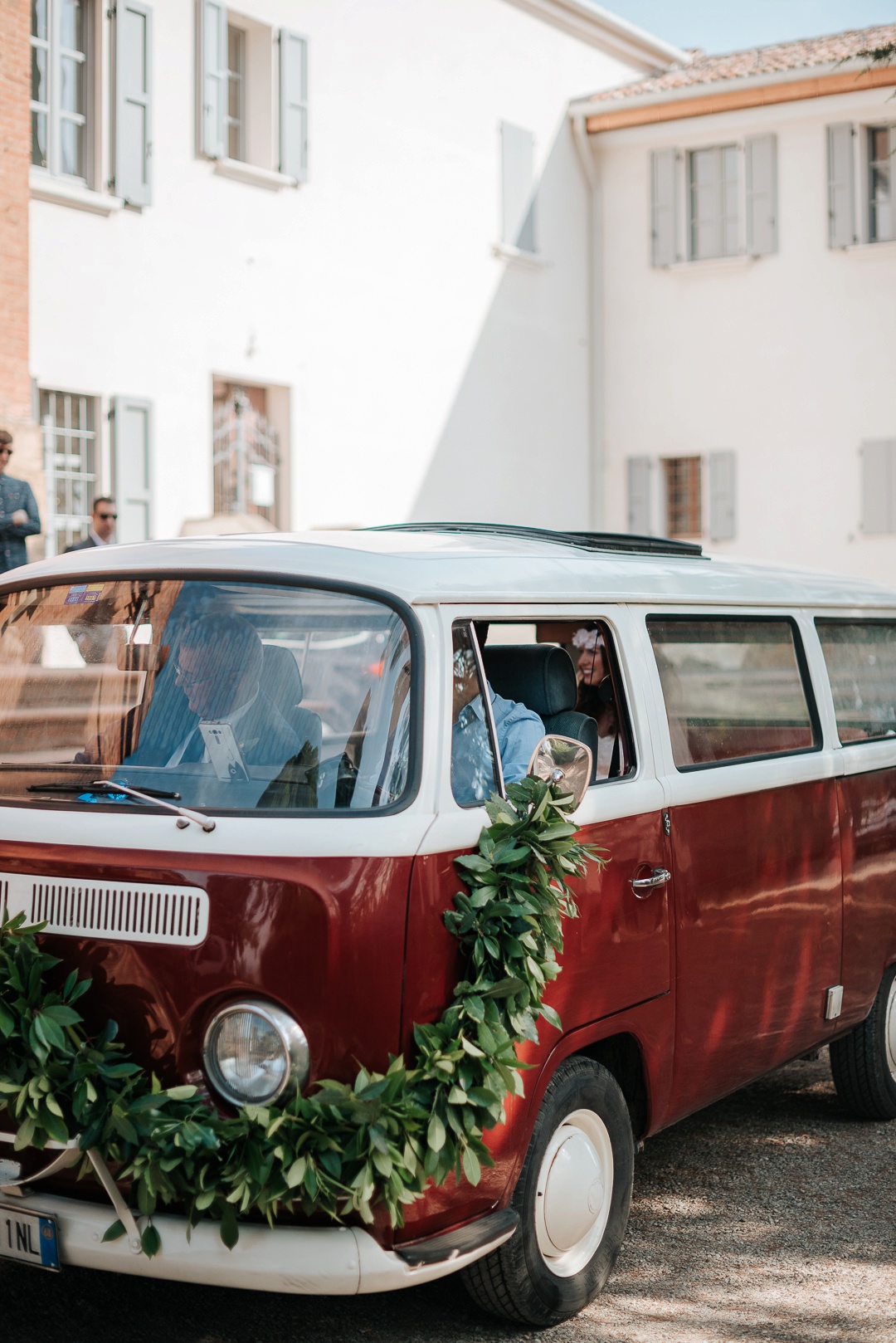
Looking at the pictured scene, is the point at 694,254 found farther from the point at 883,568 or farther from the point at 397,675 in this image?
the point at 397,675

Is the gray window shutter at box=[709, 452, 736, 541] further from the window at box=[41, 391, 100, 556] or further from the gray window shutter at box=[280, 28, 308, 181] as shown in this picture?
the window at box=[41, 391, 100, 556]

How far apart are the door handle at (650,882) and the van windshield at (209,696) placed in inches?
37.2

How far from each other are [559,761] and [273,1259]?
1326 mm

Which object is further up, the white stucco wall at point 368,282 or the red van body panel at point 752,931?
the white stucco wall at point 368,282

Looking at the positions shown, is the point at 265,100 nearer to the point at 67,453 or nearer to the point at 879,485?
the point at 67,453

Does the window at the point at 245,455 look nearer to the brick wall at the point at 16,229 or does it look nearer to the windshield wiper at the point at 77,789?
the brick wall at the point at 16,229

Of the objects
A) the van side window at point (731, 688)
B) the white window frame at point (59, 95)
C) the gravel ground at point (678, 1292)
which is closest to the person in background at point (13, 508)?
the white window frame at point (59, 95)

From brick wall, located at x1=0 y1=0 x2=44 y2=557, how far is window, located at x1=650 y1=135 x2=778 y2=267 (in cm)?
1154

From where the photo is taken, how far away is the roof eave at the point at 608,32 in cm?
2186

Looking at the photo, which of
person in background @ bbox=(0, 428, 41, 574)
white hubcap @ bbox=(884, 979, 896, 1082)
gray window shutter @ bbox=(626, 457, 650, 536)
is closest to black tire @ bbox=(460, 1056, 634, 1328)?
white hubcap @ bbox=(884, 979, 896, 1082)

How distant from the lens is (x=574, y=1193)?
3.96 m

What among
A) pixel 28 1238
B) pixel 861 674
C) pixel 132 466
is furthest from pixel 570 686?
pixel 132 466

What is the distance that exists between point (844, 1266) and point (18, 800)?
8.76 feet

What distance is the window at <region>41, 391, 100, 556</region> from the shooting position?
15.0 m
